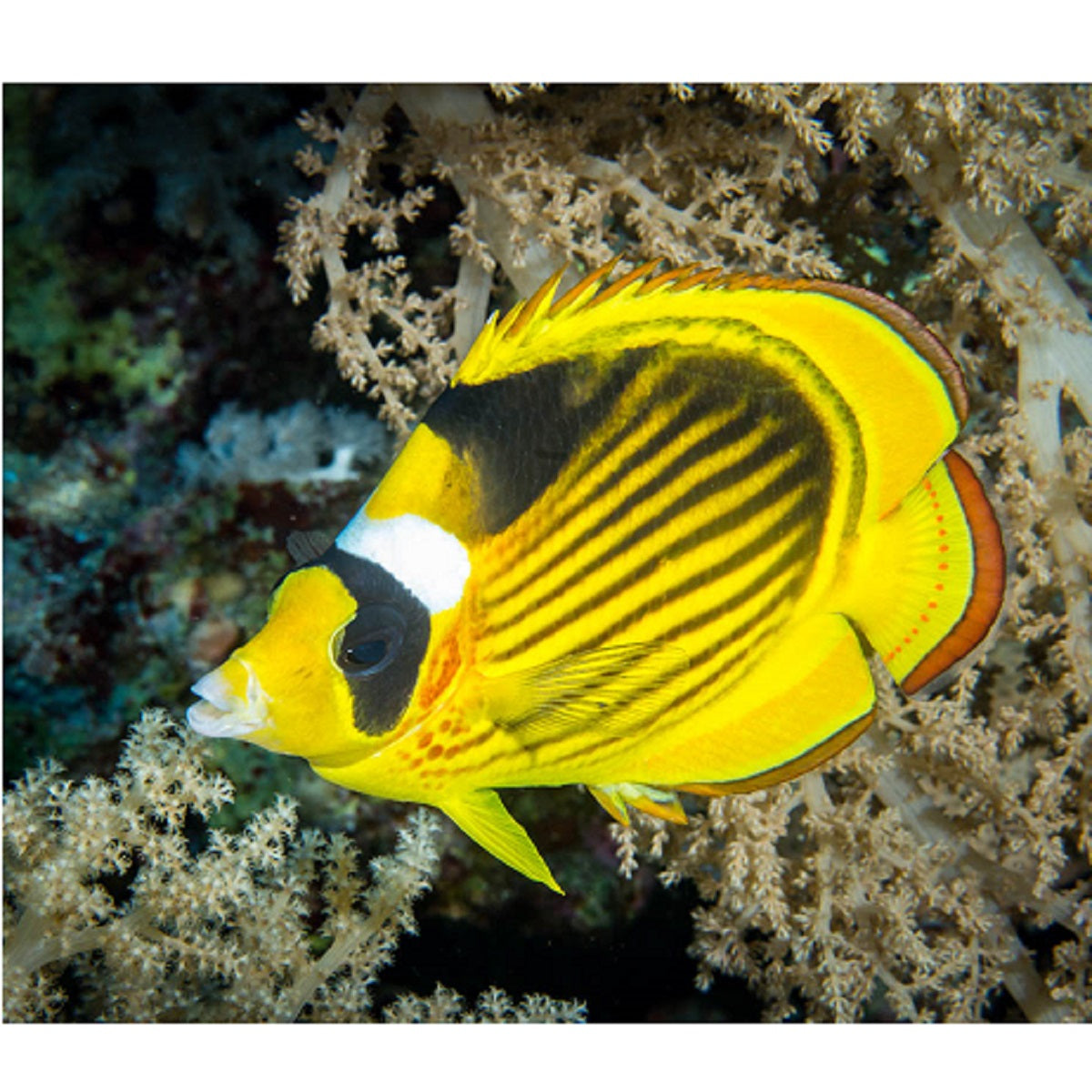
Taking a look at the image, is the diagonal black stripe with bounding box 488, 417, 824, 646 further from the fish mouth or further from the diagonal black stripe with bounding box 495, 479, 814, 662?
the fish mouth

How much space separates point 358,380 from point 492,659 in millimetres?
790

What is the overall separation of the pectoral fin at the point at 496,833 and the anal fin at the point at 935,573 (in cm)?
45

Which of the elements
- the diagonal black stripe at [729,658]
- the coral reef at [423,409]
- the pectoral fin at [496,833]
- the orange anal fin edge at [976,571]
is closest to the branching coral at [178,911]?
the coral reef at [423,409]

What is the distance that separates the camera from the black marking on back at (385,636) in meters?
0.80

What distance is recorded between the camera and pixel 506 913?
5.47 ft

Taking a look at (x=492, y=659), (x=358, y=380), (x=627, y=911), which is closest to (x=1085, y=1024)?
(x=627, y=911)

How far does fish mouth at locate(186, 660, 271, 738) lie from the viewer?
0.76m

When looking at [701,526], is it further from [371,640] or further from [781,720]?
[371,640]

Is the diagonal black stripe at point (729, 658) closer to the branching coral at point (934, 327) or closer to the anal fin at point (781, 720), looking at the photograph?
the anal fin at point (781, 720)

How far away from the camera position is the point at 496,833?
35.4 inches

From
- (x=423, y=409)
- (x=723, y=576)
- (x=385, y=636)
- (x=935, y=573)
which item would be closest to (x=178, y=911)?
(x=385, y=636)
